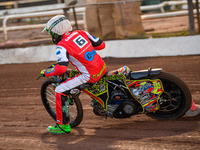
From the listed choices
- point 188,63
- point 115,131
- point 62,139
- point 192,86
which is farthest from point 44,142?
point 188,63

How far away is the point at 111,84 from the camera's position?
18.3 feet

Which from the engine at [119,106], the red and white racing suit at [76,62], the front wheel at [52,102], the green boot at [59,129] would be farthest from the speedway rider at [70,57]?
the engine at [119,106]

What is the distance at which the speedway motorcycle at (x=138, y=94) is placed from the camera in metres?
5.32

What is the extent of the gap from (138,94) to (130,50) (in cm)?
592

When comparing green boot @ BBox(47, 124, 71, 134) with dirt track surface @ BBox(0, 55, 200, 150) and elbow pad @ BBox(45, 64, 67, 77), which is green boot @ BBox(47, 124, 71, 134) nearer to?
dirt track surface @ BBox(0, 55, 200, 150)

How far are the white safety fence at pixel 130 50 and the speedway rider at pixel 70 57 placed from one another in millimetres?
5532

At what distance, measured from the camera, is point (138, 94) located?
213 inches

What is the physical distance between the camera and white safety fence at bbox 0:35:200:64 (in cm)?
1034

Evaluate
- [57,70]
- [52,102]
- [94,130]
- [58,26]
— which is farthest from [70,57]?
[52,102]

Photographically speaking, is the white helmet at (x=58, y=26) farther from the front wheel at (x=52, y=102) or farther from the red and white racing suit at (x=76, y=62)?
the front wheel at (x=52, y=102)

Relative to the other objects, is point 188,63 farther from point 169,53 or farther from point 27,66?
point 27,66

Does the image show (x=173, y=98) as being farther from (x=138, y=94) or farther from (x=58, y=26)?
(x=58, y=26)

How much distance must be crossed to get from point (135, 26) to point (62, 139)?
8.22 meters

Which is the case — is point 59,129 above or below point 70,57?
below
